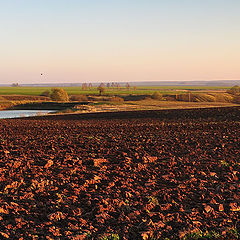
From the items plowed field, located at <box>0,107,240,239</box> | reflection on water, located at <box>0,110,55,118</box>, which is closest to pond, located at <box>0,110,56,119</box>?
reflection on water, located at <box>0,110,55,118</box>

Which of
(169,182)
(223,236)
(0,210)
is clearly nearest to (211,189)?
(169,182)

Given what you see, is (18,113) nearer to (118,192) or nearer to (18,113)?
(18,113)

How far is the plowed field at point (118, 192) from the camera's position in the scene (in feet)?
22.0

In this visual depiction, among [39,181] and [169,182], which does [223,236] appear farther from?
[39,181]

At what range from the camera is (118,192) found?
8812mm

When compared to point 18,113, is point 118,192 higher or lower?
higher

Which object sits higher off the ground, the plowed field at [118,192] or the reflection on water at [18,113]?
the plowed field at [118,192]

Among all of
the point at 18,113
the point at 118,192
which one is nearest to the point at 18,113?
the point at 18,113

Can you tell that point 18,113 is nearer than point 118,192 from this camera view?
No

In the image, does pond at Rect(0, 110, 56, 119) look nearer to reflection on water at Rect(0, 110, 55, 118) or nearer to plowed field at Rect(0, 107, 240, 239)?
reflection on water at Rect(0, 110, 55, 118)

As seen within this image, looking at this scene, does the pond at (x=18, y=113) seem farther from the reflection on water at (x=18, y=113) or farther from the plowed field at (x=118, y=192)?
the plowed field at (x=118, y=192)

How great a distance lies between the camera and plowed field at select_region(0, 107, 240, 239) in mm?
6699

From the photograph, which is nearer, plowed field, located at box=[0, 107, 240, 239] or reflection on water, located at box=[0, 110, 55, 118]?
plowed field, located at box=[0, 107, 240, 239]

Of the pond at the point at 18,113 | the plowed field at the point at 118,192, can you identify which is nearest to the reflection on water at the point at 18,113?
the pond at the point at 18,113
